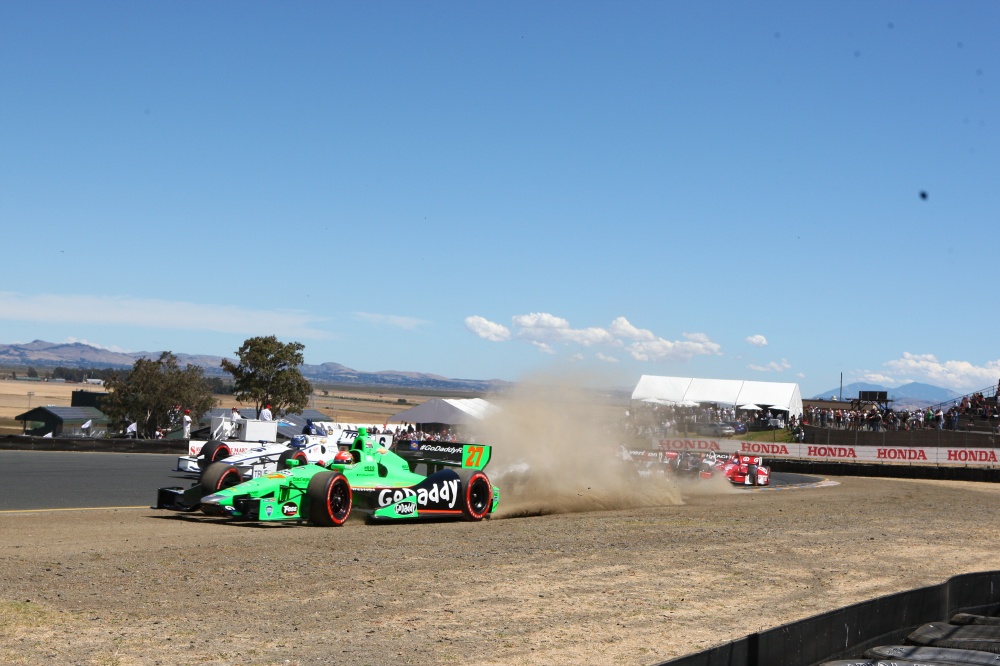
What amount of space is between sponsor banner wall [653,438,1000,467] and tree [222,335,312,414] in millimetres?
27137

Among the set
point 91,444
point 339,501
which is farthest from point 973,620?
point 91,444

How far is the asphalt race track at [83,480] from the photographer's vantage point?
1656 centimetres

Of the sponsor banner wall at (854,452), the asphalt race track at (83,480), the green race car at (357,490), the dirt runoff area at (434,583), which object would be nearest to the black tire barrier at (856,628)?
the dirt runoff area at (434,583)

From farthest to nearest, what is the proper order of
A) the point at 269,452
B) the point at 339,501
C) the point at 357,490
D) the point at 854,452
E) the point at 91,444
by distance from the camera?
the point at 854,452 < the point at 91,444 < the point at 269,452 < the point at 357,490 < the point at 339,501

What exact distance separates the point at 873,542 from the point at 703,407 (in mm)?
45383

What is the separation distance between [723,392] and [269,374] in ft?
94.6

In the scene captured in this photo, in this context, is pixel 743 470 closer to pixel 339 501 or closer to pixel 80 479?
pixel 339 501

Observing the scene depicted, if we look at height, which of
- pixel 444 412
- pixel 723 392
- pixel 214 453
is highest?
pixel 723 392

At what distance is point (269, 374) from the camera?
59625 mm

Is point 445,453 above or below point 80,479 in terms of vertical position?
above

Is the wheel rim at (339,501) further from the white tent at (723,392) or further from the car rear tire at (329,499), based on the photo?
the white tent at (723,392)

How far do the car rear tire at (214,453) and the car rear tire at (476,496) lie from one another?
723 cm

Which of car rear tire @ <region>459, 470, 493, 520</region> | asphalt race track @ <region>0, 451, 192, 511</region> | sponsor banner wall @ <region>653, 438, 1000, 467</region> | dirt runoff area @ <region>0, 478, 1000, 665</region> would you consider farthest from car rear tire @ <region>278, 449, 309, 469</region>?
sponsor banner wall @ <region>653, 438, 1000, 467</region>

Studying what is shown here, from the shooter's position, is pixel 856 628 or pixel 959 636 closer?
pixel 856 628
